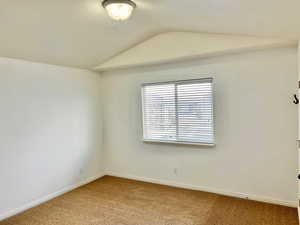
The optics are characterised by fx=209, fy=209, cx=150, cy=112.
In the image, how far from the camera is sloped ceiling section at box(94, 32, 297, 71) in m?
2.93

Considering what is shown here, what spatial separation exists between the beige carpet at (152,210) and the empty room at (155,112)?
→ 0.08 feet

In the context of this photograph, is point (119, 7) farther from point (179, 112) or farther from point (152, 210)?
point (152, 210)

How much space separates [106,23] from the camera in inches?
110

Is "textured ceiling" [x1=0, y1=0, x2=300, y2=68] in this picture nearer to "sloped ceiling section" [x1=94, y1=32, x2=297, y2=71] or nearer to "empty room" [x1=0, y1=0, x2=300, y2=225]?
"empty room" [x1=0, y1=0, x2=300, y2=225]

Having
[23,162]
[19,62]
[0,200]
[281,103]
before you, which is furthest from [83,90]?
[281,103]

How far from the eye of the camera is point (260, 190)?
3.19 m

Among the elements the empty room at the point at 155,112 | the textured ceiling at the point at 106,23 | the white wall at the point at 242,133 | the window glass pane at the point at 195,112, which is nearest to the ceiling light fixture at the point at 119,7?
the empty room at the point at 155,112

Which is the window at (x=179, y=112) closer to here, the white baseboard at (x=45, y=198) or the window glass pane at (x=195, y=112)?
the window glass pane at (x=195, y=112)

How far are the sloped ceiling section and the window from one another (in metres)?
0.49

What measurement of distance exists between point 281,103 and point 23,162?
3.92m

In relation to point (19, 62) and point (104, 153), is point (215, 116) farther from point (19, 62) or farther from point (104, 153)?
point (19, 62)

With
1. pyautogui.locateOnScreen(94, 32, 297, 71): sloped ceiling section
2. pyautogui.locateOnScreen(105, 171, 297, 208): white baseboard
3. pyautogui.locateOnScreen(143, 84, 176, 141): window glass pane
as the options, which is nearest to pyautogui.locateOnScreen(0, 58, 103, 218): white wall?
pyautogui.locateOnScreen(105, 171, 297, 208): white baseboard

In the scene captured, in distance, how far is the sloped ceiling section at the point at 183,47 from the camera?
2.93 metres

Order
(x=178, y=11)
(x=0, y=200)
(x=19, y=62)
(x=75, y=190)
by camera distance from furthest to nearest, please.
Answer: (x=75, y=190) → (x=19, y=62) → (x=0, y=200) → (x=178, y=11)
